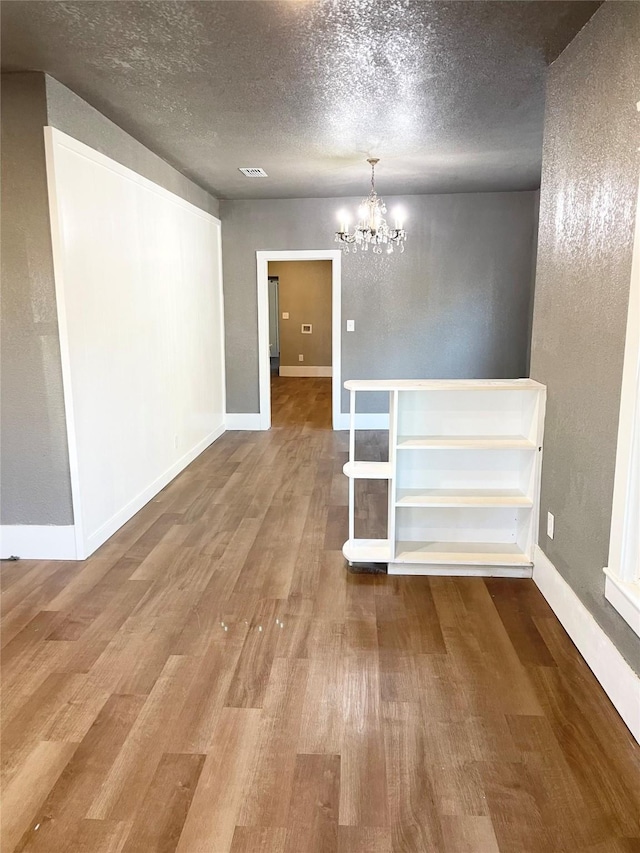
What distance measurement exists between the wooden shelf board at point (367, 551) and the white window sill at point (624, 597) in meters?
→ 1.23

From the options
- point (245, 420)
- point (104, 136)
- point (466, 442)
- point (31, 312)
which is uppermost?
point (104, 136)

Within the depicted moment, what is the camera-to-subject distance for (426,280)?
6.37 m

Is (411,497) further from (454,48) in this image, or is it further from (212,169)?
(212,169)

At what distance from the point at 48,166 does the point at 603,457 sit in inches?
117

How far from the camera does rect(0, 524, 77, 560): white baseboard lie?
3.35 meters

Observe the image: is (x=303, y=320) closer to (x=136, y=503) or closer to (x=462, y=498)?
(x=136, y=503)

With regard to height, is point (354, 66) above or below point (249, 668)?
above

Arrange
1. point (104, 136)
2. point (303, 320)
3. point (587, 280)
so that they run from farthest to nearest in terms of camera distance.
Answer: point (303, 320), point (104, 136), point (587, 280)

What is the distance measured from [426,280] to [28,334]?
4409 mm

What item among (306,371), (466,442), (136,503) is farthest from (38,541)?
(306,371)

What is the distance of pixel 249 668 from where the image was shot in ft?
7.70

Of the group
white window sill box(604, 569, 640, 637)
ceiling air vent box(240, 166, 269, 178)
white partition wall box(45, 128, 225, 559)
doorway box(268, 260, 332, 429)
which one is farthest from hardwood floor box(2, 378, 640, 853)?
doorway box(268, 260, 332, 429)

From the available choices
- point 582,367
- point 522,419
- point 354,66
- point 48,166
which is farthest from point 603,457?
point 48,166

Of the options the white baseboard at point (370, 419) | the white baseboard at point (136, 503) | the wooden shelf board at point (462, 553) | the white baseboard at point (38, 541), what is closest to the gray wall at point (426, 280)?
the white baseboard at point (370, 419)
